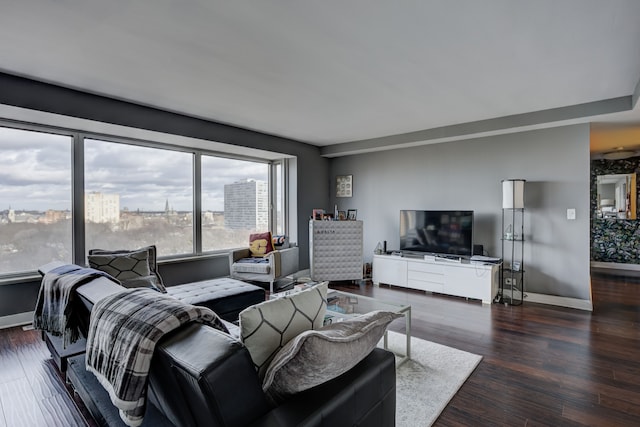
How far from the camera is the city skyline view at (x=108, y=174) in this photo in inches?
143

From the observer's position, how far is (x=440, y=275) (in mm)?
4770

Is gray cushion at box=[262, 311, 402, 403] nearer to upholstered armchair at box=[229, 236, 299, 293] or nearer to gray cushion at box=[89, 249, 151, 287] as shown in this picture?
gray cushion at box=[89, 249, 151, 287]

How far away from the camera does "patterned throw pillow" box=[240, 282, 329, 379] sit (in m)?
1.24

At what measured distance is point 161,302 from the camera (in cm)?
134

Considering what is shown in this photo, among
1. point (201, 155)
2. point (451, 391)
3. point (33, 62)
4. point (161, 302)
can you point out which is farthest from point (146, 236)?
point (451, 391)

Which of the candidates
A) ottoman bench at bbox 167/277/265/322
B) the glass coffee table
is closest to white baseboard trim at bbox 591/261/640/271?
the glass coffee table

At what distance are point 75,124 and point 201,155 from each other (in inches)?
69.9

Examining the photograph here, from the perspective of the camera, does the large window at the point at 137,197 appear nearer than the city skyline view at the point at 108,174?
No

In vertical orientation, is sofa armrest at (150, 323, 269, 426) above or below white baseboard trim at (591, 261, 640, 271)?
above

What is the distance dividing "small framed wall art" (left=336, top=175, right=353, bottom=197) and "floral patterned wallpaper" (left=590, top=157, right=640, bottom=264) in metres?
5.03

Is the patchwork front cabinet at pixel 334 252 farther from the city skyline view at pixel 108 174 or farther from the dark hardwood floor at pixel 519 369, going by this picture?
the city skyline view at pixel 108 174

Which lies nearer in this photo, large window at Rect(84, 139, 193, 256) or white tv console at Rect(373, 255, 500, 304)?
large window at Rect(84, 139, 193, 256)

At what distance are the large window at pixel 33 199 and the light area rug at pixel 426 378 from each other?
12.8 ft

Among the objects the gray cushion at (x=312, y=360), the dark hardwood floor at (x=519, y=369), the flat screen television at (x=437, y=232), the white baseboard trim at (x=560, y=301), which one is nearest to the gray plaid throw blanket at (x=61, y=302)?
the dark hardwood floor at (x=519, y=369)
